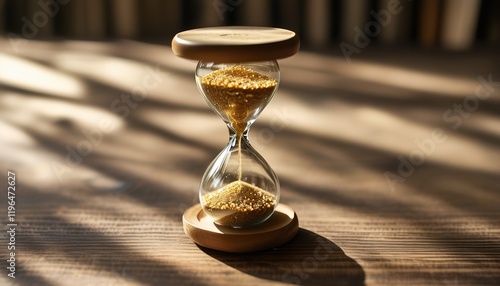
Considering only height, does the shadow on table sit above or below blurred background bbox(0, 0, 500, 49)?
above

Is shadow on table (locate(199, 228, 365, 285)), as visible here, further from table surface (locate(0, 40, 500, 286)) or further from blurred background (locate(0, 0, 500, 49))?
blurred background (locate(0, 0, 500, 49))

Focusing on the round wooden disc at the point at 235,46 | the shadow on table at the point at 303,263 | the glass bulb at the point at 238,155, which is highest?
the round wooden disc at the point at 235,46

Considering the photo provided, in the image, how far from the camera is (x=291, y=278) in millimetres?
819

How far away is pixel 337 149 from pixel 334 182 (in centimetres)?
20

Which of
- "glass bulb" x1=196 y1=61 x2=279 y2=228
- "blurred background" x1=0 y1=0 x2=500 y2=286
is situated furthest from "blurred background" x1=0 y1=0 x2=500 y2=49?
"glass bulb" x1=196 y1=61 x2=279 y2=228

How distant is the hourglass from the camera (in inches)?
32.4

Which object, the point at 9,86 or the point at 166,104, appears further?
the point at 9,86

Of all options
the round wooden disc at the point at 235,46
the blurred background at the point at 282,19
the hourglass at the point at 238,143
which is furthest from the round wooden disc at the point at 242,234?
the blurred background at the point at 282,19

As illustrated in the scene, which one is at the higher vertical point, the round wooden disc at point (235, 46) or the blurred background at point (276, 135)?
the round wooden disc at point (235, 46)

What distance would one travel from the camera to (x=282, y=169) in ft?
3.93

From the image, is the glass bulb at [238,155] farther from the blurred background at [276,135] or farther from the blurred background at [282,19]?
the blurred background at [282,19]

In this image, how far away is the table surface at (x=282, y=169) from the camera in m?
0.85

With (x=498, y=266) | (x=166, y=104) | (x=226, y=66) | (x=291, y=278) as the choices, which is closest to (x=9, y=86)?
(x=166, y=104)

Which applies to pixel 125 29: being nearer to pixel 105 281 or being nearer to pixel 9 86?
pixel 9 86
